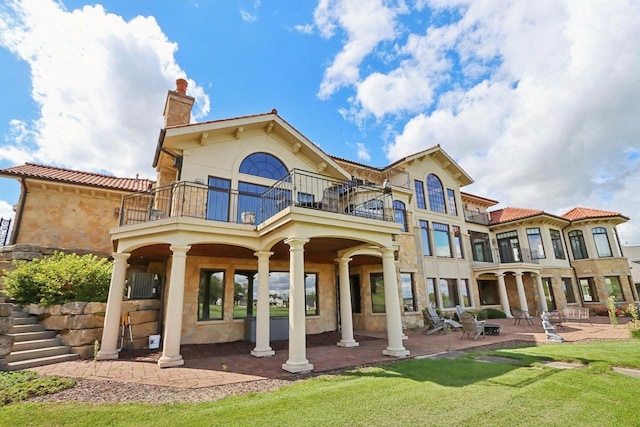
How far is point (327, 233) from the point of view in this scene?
8.21 meters

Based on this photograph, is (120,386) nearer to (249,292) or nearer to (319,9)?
(249,292)

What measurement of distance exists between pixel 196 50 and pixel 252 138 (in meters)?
3.86

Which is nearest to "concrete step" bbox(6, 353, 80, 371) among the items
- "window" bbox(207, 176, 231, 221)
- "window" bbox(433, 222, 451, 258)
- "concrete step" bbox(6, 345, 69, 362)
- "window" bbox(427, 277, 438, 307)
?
"concrete step" bbox(6, 345, 69, 362)

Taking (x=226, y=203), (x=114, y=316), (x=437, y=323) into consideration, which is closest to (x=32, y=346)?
(x=114, y=316)

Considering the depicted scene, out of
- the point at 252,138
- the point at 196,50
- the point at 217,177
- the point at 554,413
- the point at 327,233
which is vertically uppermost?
the point at 196,50

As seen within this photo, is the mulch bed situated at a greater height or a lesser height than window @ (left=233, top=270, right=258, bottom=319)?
lesser

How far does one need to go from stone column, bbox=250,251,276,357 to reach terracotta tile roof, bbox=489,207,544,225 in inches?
846

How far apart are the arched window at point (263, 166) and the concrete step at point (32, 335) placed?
7554 mm

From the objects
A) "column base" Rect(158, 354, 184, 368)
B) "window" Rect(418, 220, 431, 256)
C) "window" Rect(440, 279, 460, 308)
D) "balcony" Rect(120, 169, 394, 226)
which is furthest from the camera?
"window" Rect(418, 220, 431, 256)

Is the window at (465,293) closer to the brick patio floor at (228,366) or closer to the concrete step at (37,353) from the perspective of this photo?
the brick patio floor at (228,366)

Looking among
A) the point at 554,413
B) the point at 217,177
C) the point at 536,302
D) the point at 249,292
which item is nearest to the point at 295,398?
the point at 554,413

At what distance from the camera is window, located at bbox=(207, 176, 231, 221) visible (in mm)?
11062

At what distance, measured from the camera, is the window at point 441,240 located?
20453mm

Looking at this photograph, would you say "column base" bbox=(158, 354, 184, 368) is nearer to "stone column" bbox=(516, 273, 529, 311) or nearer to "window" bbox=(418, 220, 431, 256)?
"window" bbox=(418, 220, 431, 256)
